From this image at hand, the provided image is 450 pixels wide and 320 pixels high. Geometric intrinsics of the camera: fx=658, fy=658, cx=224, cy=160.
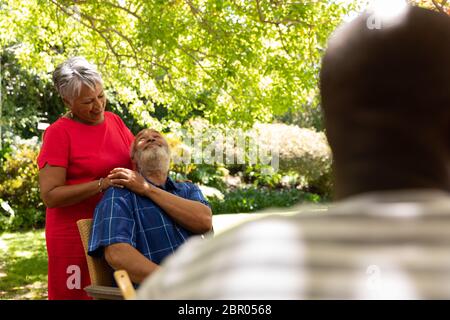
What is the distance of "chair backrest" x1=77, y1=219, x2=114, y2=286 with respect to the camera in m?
3.08

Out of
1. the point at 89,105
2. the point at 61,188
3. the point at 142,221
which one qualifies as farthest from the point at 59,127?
the point at 142,221

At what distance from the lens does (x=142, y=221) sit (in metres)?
3.17

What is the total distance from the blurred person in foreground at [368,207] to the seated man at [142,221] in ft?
7.04

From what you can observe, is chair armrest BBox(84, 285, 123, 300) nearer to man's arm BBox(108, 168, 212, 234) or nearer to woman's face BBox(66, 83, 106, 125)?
man's arm BBox(108, 168, 212, 234)

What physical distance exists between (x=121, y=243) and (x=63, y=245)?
0.47 m

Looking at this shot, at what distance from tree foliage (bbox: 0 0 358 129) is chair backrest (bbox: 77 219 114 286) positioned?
3297 mm

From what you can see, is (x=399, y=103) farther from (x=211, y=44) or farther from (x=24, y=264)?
(x=24, y=264)

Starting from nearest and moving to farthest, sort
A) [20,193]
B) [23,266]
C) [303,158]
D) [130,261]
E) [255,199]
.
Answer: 1. [130,261]
2. [23,266]
3. [20,193]
4. [255,199]
5. [303,158]

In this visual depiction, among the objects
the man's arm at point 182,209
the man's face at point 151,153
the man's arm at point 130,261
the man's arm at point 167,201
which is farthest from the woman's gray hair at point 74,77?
the man's arm at point 130,261

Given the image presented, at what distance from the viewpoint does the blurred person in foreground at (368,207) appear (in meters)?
0.75

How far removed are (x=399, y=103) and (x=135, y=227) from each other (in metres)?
2.41

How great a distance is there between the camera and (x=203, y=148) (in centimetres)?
1465

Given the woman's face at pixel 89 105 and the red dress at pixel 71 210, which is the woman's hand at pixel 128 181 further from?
the woman's face at pixel 89 105

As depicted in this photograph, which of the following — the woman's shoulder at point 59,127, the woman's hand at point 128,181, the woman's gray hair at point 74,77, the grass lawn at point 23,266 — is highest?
the woman's gray hair at point 74,77
